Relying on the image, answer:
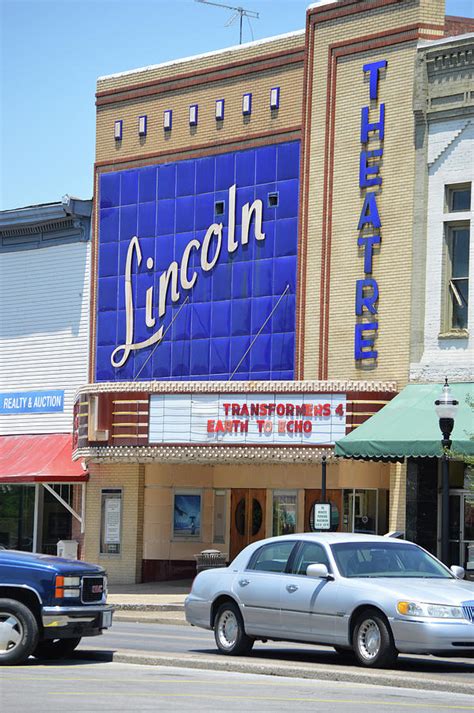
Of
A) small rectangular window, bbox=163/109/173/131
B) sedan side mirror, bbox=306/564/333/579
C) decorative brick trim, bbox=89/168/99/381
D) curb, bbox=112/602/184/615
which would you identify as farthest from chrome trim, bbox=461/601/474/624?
decorative brick trim, bbox=89/168/99/381

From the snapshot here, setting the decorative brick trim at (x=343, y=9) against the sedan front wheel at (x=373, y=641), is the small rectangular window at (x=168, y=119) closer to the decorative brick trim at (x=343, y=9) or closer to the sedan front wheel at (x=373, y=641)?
the decorative brick trim at (x=343, y=9)

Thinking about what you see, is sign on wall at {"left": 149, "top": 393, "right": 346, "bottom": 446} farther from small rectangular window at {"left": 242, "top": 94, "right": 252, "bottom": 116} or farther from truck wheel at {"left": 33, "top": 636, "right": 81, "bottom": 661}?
truck wheel at {"left": 33, "top": 636, "right": 81, "bottom": 661}

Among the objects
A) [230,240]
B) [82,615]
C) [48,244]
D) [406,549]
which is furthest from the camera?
[48,244]

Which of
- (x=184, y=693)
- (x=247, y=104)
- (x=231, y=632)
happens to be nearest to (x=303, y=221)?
(x=247, y=104)

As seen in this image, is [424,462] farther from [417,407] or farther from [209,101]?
[209,101]

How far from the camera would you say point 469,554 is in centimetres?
3234

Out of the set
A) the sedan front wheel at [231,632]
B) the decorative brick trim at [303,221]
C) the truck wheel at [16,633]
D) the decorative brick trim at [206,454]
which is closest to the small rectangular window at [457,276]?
the decorative brick trim at [206,454]

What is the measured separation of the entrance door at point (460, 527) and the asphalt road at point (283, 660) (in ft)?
34.7

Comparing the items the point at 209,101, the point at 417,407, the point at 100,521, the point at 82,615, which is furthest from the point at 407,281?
the point at 82,615

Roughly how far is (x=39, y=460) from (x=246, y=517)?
6105 millimetres

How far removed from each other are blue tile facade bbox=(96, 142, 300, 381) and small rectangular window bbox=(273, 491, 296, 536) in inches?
140

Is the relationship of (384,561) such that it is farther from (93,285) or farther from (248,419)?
(93,285)

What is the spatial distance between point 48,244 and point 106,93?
490 centimetres

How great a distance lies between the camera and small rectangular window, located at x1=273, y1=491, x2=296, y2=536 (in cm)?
3778
